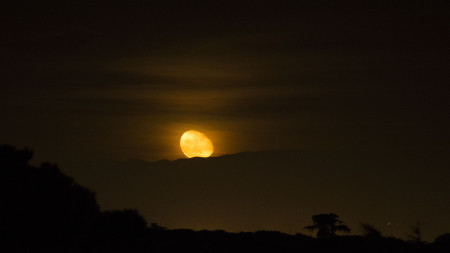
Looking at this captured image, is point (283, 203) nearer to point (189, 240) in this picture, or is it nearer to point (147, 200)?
point (147, 200)

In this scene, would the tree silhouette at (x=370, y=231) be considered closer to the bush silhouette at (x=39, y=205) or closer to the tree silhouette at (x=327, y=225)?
the tree silhouette at (x=327, y=225)

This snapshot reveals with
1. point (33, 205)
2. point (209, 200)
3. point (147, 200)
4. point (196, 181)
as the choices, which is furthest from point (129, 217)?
point (196, 181)

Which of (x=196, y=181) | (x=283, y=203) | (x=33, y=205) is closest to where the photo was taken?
(x=33, y=205)

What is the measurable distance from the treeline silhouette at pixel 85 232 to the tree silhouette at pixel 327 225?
1850mm

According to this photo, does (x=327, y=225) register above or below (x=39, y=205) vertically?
above

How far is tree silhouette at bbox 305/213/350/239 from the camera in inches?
1765

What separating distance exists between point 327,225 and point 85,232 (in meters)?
15.2

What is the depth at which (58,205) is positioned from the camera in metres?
35.1

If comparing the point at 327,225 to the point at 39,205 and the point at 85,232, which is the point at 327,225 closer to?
the point at 85,232

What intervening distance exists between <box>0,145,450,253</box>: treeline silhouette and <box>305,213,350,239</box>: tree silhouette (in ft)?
6.07

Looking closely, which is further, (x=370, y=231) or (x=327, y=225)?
(x=327, y=225)

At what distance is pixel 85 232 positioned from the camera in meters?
35.7

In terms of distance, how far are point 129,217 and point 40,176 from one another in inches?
191

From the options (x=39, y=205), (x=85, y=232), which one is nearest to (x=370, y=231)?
(x=85, y=232)
